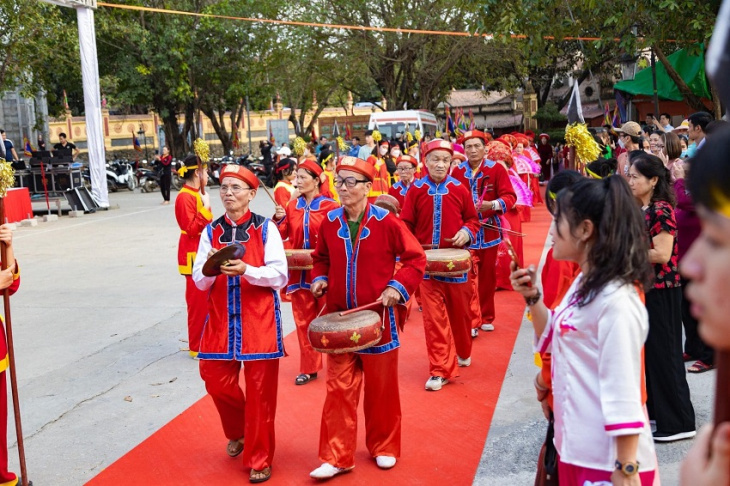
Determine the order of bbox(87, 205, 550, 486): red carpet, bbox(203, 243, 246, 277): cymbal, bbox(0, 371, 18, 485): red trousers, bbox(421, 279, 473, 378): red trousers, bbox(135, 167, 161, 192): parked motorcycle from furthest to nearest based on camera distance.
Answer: bbox(135, 167, 161, 192): parked motorcycle → bbox(421, 279, 473, 378): red trousers → bbox(87, 205, 550, 486): red carpet → bbox(203, 243, 246, 277): cymbal → bbox(0, 371, 18, 485): red trousers

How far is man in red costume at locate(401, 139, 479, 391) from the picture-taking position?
658cm

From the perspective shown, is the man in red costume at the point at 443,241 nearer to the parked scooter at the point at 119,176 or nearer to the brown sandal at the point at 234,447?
the brown sandal at the point at 234,447

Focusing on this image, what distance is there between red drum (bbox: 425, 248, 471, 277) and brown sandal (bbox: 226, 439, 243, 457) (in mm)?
2033

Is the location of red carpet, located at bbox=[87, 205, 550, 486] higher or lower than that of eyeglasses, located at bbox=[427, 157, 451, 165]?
lower

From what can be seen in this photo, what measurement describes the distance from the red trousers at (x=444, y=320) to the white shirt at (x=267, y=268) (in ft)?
6.31

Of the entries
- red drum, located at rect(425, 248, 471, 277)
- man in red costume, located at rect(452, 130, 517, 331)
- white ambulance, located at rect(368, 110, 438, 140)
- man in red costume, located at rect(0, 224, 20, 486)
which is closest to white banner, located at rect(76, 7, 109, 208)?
white ambulance, located at rect(368, 110, 438, 140)

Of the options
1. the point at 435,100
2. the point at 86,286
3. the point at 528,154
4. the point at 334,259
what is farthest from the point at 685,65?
the point at 435,100

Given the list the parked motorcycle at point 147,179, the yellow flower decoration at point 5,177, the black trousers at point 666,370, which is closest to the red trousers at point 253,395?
the yellow flower decoration at point 5,177

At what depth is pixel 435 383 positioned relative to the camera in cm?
651

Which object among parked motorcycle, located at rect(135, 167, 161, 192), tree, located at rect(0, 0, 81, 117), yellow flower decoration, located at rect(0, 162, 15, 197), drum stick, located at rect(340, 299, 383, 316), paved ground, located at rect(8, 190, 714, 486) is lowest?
parked motorcycle, located at rect(135, 167, 161, 192)

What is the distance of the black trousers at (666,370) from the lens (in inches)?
196

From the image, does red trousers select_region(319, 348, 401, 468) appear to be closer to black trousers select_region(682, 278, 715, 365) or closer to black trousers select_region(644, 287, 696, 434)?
black trousers select_region(644, 287, 696, 434)

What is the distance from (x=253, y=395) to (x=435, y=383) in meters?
2.04

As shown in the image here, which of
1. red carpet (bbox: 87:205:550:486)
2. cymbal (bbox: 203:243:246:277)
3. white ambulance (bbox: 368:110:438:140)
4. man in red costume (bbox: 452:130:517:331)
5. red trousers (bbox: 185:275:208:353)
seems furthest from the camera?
white ambulance (bbox: 368:110:438:140)
